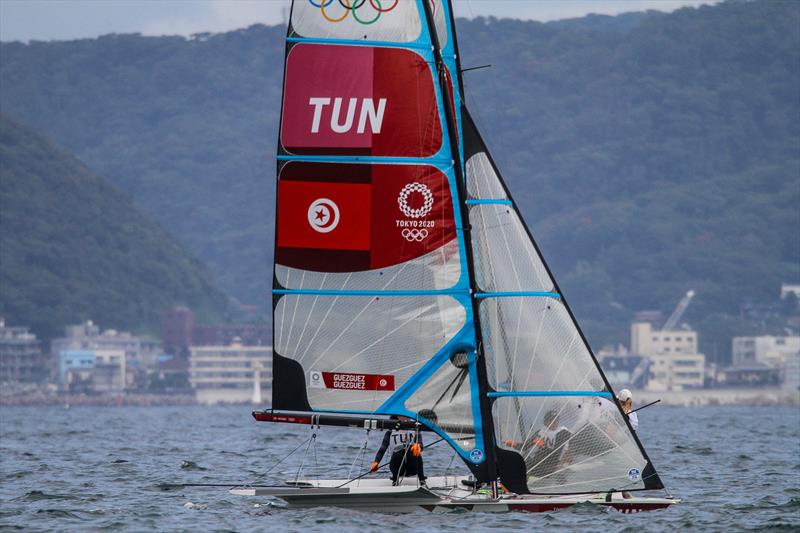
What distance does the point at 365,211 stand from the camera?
30.2m

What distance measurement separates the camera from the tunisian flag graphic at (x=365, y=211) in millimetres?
30172

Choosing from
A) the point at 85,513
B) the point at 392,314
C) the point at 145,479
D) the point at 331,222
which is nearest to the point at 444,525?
the point at 392,314

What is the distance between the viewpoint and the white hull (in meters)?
29.6

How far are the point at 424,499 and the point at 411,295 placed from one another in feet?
12.1

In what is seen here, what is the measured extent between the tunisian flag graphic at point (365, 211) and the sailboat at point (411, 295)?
26 mm

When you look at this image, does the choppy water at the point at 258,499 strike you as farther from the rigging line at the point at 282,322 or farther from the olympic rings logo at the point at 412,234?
the olympic rings logo at the point at 412,234

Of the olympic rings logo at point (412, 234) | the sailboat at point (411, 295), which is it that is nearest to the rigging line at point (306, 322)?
the sailboat at point (411, 295)

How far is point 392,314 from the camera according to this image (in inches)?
1193

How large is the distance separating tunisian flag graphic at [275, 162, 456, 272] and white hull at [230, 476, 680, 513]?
4034 mm

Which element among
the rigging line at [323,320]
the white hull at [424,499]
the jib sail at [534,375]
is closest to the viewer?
the white hull at [424,499]

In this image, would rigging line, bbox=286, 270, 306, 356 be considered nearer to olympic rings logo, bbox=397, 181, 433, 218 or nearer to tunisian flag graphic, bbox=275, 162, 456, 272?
tunisian flag graphic, bbox=275, 162, 456, 272

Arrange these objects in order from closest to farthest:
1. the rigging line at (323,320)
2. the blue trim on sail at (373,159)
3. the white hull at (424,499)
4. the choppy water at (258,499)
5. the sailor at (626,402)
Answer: the white hull at (424,499) → the choppy water at (258,499) → the blue trim on sail at (373,159) → the rigging line at (323,320) → the sailor at (626,402)

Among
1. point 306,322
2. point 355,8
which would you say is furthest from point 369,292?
point 355,8

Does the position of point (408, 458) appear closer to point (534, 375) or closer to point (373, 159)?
point (534, 375)
